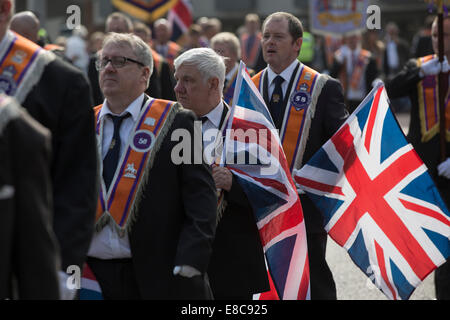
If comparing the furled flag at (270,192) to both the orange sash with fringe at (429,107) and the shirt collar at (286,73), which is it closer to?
the shirt collar at (286,73)

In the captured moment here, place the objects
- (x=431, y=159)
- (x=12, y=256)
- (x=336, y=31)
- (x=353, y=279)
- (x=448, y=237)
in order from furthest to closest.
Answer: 1. (x=336, y=31)
2. (x=353, y=279)
3. (x=431, y=159)
4. (x=448, y=237)
5. (x=12, y=256)

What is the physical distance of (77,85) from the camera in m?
3.24

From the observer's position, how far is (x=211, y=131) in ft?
15.1

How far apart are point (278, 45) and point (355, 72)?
9.17 m

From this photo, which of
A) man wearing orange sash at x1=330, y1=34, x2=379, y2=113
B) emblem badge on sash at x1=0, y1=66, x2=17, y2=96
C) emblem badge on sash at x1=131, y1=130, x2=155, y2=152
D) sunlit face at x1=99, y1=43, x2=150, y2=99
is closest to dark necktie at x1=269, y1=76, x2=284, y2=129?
sunlit face at x1=99, y1=43, x2=150, y2=99

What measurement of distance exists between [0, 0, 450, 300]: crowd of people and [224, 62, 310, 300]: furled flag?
0.11 meters

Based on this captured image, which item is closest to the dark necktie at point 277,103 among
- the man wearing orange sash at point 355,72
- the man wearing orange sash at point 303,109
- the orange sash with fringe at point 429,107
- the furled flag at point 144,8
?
the man wearing orange sash at point 303,109

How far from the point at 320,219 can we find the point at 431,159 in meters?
1.41

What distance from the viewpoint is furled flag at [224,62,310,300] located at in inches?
183

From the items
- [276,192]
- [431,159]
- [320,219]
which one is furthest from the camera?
[431,159]

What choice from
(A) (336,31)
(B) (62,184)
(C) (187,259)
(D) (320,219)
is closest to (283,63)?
(D) (320,219)

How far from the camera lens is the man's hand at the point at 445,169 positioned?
6.42m

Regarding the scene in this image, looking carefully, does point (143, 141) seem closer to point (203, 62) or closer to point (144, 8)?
point (203, 62)
